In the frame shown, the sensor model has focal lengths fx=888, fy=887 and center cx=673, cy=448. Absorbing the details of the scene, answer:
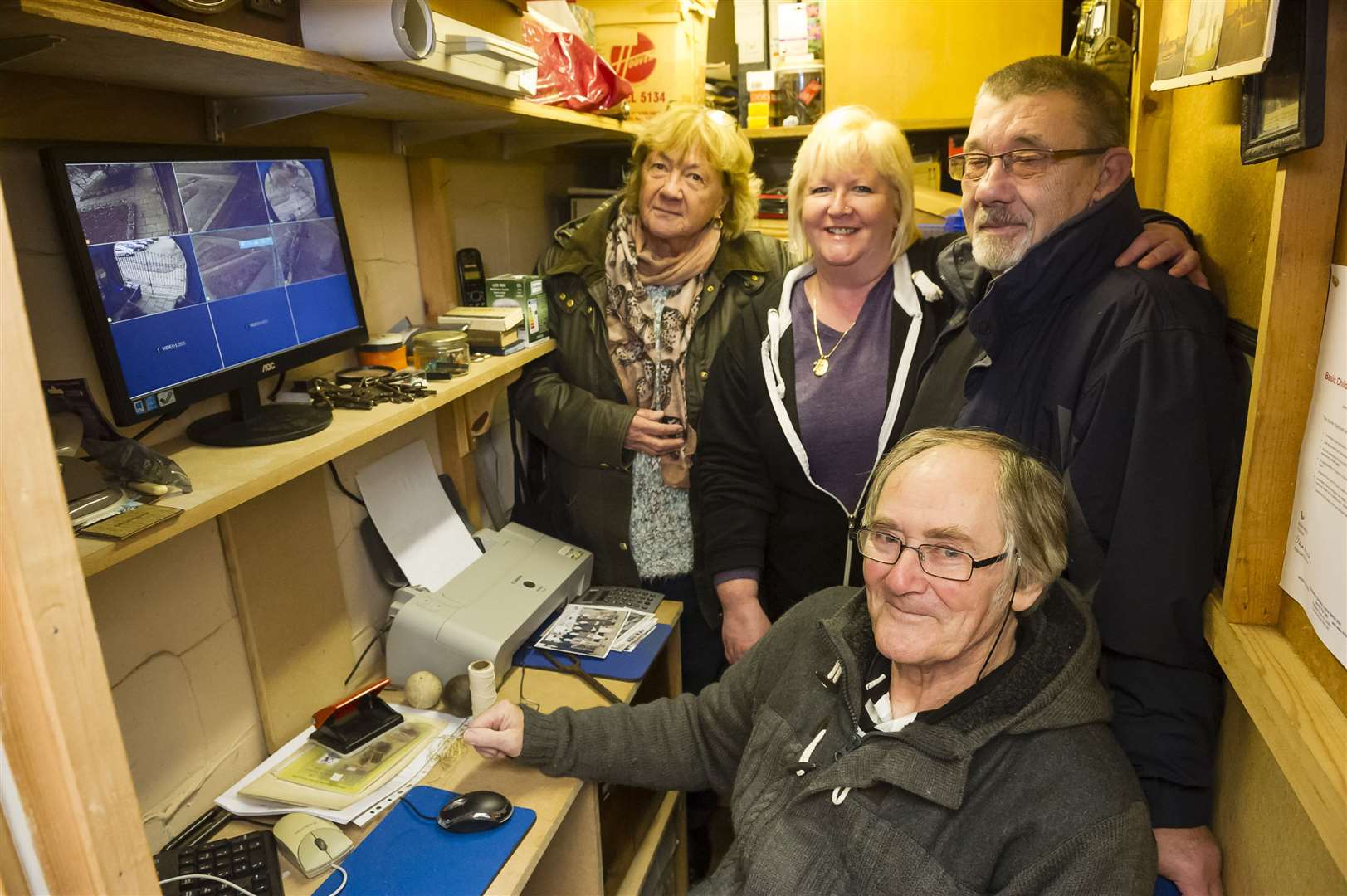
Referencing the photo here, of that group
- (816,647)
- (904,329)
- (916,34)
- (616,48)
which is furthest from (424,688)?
(916,34)

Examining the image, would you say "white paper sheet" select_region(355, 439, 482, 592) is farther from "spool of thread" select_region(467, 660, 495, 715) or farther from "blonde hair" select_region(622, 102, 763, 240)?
"blonde hair" select_region(622, 102, 763, 240)

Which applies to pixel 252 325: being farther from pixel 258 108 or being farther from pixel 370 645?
pixel 370 645

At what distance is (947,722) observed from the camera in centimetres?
115

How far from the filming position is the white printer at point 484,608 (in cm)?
174

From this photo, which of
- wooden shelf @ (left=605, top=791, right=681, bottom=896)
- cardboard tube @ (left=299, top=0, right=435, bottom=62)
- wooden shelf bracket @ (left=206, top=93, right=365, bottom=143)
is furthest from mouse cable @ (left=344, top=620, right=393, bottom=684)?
cardboard tube @ (left=299, top=0, right=435, bottom=62)

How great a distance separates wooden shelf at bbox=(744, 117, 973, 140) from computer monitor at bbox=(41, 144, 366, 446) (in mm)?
1699

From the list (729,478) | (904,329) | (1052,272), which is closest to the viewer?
(1052,272)

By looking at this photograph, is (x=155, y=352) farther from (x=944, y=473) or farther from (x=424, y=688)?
(x=944, y=473)

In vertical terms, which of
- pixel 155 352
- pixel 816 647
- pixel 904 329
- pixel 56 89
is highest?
pixel 56 89

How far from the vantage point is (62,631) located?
1.69 ft

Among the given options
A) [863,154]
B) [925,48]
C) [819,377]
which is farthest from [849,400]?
[925,48]

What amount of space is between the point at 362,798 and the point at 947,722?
927mm

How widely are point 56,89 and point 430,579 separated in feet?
3.67

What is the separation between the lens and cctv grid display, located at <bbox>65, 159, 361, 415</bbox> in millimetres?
1094
